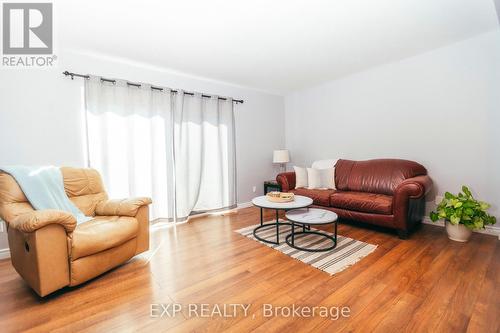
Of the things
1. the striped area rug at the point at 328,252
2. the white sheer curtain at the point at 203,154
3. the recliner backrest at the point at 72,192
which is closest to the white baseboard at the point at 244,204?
the white sheer curtain at the point at 203,154

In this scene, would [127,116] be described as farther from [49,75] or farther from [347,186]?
[347,186]

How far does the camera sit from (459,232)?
2.54 metres

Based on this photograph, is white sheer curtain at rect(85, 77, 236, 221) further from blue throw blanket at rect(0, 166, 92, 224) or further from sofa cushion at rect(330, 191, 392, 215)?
sofa cushion at rect(330, 191, 392, 215)

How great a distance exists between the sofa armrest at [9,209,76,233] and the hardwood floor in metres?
0.56

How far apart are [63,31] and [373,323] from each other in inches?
145

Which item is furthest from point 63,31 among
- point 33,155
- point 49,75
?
point 33,155

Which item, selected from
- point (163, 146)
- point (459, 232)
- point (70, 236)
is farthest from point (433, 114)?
point (70, 236)

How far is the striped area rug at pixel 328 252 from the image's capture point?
2.12 metres

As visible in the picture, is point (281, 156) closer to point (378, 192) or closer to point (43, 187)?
point (378, 192)

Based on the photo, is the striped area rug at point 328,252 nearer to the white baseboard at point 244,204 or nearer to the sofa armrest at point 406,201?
the sofa armrest at point 406,201

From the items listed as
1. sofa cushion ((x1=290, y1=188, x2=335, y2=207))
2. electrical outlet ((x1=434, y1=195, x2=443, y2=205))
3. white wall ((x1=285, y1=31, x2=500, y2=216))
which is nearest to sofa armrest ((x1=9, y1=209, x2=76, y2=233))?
sofa cushion ((x1=290, y1=188, x2=335, y2=207))

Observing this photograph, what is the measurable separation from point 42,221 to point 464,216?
150 inches

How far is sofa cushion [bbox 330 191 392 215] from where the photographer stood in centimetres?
278

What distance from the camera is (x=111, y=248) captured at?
1989mm
